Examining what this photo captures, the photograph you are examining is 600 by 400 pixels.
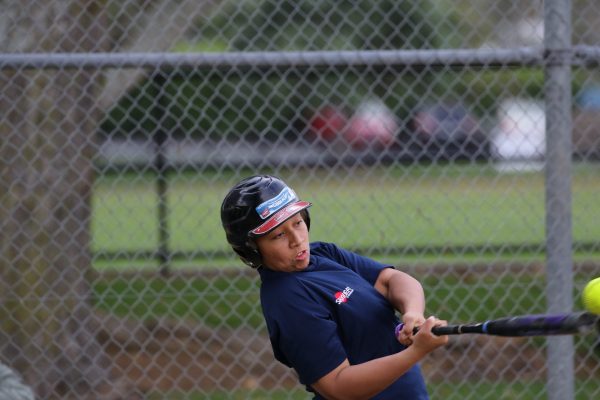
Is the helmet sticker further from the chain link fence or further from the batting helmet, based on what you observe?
the chain link fence

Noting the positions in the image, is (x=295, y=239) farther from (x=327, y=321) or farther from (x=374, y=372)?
(x=374, y=372)

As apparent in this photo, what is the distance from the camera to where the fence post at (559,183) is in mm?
4418

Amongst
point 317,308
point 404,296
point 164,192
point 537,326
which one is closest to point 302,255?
point 317,308

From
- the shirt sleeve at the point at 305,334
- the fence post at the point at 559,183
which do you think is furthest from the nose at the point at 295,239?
the fence post at the point at 559,183

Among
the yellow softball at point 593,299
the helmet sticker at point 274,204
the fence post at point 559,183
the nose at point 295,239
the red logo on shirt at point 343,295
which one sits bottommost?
the red logo on shirt at point 343,295

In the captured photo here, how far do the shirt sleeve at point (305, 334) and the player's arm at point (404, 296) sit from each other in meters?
0.20

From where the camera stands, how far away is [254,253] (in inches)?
122

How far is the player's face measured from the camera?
9.99 feet

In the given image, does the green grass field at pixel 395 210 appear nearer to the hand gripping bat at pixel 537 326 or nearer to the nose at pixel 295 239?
the nose at pixel 295 239

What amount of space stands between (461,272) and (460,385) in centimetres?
193

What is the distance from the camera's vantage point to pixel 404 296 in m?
3.19

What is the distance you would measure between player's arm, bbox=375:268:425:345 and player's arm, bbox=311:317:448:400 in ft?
0.38

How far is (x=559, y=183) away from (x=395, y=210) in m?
5.04

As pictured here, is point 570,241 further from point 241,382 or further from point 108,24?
point 108,24
